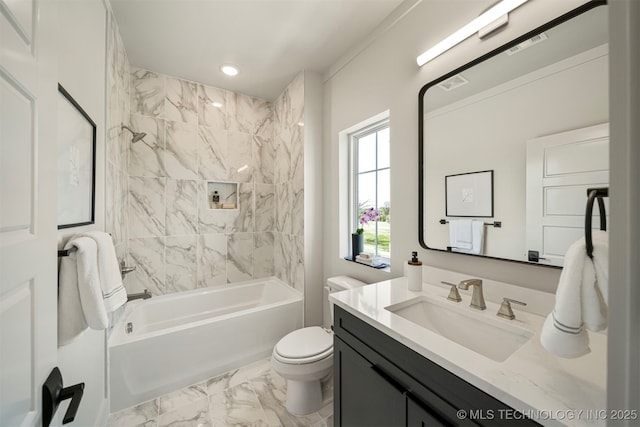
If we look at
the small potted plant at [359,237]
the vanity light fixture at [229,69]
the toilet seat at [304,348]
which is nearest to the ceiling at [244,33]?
the vanity light fixture at [229,69]

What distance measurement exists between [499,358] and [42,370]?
4.56 feet

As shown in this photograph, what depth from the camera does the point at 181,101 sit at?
2518 mm

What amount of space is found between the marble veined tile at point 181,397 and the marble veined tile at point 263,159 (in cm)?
206

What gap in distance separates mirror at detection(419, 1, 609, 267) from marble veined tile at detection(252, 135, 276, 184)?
1993 millimetres

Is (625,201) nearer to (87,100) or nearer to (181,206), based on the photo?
(87,100)

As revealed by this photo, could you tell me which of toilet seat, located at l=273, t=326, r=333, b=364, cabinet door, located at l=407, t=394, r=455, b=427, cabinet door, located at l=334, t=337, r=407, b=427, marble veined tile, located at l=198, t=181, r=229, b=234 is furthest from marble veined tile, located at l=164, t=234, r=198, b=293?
cabinet door, located at l=407, t=394, r=455, b=427

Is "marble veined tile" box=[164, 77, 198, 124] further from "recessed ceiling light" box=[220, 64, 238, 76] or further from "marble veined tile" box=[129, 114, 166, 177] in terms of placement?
"recessed ceiling light" box=[220, 64, 238, 76]

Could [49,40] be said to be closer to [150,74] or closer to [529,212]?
[529,212]

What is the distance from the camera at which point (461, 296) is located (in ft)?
4.09

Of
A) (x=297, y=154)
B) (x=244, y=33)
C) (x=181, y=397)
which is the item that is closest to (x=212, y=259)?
(x=181, y=397)

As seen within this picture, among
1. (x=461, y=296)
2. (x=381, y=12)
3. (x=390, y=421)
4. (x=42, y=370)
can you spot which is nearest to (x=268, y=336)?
(x=390, y=421)

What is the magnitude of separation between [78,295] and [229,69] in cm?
221

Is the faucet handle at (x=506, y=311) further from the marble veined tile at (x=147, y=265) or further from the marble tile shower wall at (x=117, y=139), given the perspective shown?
the marble veined tile at (x=147, y=265)

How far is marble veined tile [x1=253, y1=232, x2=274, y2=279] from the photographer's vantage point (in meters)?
2.96
